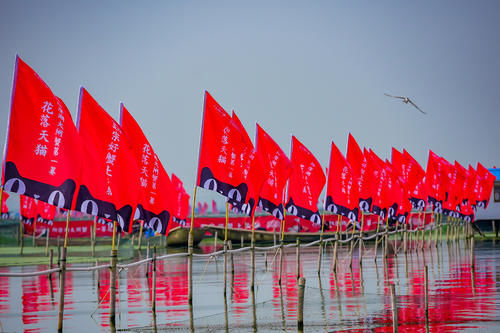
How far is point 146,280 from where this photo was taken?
29750 millimetres

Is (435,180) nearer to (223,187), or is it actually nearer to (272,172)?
(272,172)

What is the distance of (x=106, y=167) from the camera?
16.9m

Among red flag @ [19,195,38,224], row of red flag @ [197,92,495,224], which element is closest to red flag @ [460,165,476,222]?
row of red flag @ [197,92,495,224]

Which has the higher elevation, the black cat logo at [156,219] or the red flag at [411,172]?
the red flag at [411,172]

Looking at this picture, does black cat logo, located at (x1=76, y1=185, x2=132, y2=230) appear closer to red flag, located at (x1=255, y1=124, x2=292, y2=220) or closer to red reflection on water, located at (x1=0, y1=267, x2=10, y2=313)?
red reflection on water, located at (x1=0, y1=267, x2=10, y2=313)

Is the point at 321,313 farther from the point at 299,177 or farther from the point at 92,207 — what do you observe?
the point at 299,177

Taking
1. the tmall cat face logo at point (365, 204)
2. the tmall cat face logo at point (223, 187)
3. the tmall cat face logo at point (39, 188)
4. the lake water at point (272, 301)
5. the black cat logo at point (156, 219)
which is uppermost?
the tmall cat face logo at point (365, 204)

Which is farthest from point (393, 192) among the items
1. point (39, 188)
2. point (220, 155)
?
point (39, 188)

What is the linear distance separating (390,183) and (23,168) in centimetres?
2558

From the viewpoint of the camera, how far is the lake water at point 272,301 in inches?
671

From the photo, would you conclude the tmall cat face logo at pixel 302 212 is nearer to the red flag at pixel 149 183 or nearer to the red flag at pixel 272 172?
the red flag at pixel 272 172

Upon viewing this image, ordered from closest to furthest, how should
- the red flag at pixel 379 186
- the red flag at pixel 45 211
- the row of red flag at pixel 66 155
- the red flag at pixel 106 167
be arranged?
1. the row of red flag at pixel 66 155
2. the red flag at pixel 106 167
3. the red flag at pixel 379 186
4. the red flag at pixel 45 211

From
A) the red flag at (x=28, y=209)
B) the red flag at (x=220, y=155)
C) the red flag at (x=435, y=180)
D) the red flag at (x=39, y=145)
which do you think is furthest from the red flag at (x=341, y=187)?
the red flag at (x=28, y=209)

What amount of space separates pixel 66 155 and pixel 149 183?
538 cm
